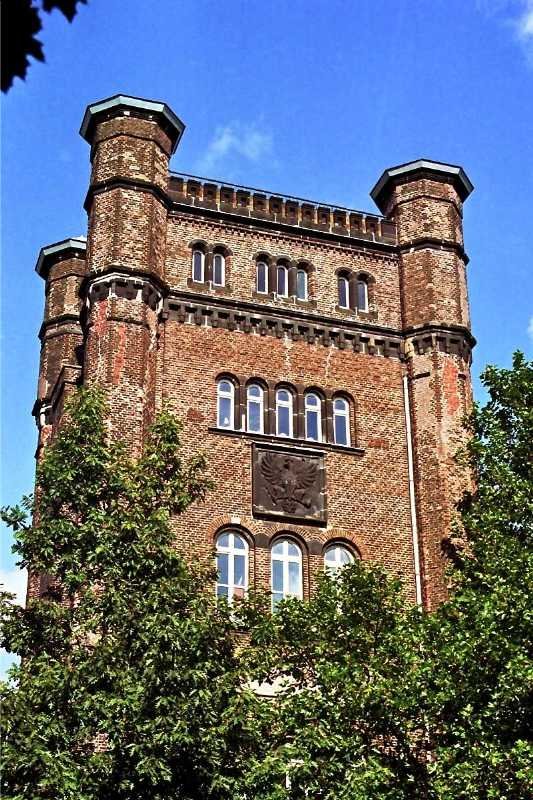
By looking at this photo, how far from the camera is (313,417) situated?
2927cm

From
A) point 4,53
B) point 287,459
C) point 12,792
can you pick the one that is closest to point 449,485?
point 287,459

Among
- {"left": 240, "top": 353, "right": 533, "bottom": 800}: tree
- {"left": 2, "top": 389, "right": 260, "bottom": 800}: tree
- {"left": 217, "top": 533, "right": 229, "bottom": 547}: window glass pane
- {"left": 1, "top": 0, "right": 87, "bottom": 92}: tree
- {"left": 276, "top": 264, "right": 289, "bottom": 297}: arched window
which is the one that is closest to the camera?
{"left": 1, "top": 0, "right": 87, "bottom": 92}: tree

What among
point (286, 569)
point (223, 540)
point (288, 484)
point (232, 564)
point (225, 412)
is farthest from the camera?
point (225, 412)

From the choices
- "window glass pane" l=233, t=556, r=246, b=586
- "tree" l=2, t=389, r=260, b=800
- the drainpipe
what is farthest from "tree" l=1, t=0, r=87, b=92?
the drainpipe

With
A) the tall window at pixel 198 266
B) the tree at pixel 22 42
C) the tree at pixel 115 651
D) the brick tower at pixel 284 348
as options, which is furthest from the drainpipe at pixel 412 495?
the tree at pixel 22 42

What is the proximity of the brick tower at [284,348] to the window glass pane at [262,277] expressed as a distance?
0.03m

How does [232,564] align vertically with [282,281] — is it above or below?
below

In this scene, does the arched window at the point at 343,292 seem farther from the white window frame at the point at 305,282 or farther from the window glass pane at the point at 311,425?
the window glass pane at the point at 311,425

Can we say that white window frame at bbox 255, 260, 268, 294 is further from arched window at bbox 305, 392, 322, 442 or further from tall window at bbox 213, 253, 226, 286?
arched window at bbox 305, 392, 322, 442

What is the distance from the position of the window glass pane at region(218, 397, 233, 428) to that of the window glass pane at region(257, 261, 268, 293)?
3.44m

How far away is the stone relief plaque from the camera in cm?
2744

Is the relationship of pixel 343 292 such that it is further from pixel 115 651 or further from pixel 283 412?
pixel 115 651

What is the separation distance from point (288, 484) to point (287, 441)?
1066 mm

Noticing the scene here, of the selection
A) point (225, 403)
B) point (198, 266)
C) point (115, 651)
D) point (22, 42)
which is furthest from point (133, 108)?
point (22, 42)
